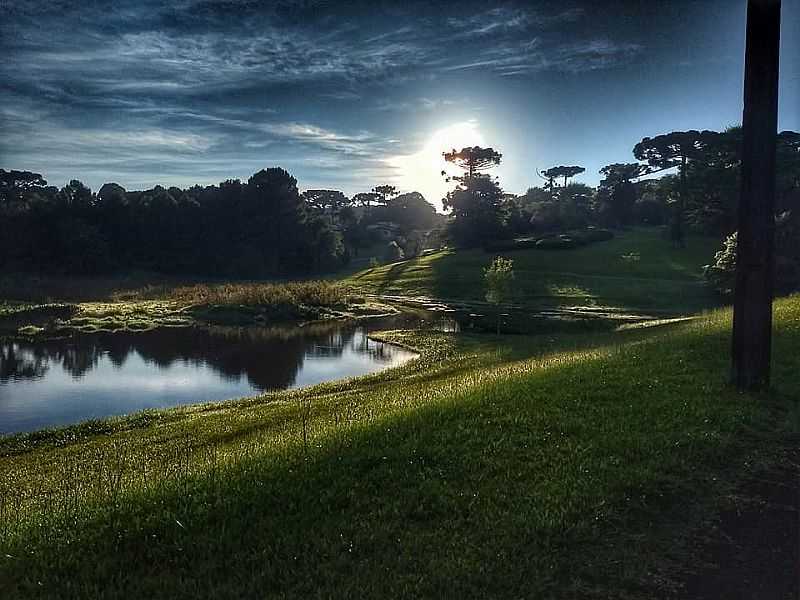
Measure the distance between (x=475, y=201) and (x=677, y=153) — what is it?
27.8m

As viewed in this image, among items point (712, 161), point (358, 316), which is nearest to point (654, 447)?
point (358, 316)

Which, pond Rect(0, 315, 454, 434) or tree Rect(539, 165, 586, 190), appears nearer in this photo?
pond Rect(0, 315, 454, 434)

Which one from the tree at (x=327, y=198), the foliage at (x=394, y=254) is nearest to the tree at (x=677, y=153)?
the foliage at (x=394, y=254)

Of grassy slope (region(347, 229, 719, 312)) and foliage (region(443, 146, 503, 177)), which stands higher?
foliage (region(443, 146, 503, 177))

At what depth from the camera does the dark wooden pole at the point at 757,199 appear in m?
9.36

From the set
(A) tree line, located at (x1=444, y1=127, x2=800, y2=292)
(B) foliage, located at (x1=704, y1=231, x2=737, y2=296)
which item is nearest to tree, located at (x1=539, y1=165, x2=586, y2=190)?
(A) tree line, located at (x1=444, y1=127, x2=800, y2=292)

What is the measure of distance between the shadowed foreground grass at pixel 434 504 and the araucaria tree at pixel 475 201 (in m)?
76.8

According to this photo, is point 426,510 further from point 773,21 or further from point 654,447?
point 773,21

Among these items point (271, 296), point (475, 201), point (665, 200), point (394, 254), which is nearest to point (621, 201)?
point (665, 200)

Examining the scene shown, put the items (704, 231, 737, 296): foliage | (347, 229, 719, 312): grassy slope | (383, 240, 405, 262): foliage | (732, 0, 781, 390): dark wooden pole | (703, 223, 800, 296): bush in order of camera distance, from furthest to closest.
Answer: (383, 240, 405, 262): foliage
(347, 229, 719, 312): grassy slope
(704, 231, 737, 296): foliage
(703, 223, 800, 296): bush
(732, 0, 781, 390): dark wooden pole

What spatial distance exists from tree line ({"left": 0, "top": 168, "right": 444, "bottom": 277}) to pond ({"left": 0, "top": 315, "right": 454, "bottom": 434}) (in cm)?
4873

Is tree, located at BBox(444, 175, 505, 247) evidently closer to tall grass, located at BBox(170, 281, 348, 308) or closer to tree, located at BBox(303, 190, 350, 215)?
tall grass, located at BBox(170, 281, 348, 308)

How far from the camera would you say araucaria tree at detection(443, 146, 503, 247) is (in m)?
86.7

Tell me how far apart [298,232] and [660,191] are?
53.3 metres
